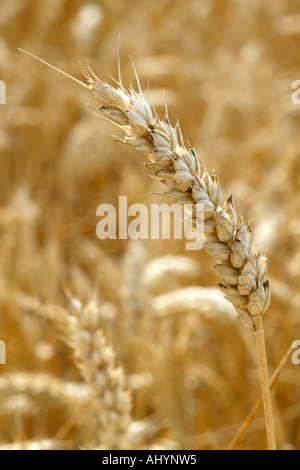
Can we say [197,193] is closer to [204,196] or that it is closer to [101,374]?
[204,196]

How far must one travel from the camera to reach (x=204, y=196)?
18.5 inches

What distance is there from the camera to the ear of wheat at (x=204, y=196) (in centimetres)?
47

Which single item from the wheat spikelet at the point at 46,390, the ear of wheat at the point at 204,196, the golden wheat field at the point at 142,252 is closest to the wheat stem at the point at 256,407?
the golden wheat field at the point at 142,252

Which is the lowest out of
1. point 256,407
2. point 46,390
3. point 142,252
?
point 256,407

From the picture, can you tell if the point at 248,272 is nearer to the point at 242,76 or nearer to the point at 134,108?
the point at 134,108

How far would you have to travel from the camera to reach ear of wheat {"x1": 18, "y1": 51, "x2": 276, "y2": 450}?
467 mm

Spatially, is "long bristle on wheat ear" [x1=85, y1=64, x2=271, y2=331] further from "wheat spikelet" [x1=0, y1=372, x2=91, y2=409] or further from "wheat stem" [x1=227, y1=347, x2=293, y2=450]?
"wheat spikelet" [x1=0, y1=372, x2=91, y2=409]

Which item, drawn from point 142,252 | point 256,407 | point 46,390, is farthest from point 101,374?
point 142,252

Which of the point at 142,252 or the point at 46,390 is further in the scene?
the point at 142,252

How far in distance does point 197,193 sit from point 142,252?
2.32ft

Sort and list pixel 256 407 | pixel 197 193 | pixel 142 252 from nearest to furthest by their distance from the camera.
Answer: pixel 197 193
pixel 256 407
pixel 142 252

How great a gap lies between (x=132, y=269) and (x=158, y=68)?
4.00 ft

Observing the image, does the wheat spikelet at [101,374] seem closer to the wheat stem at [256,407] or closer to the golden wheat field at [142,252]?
the golden wheat field at [142,252]

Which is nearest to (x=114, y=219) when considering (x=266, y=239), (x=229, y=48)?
(x=266, y=239)
